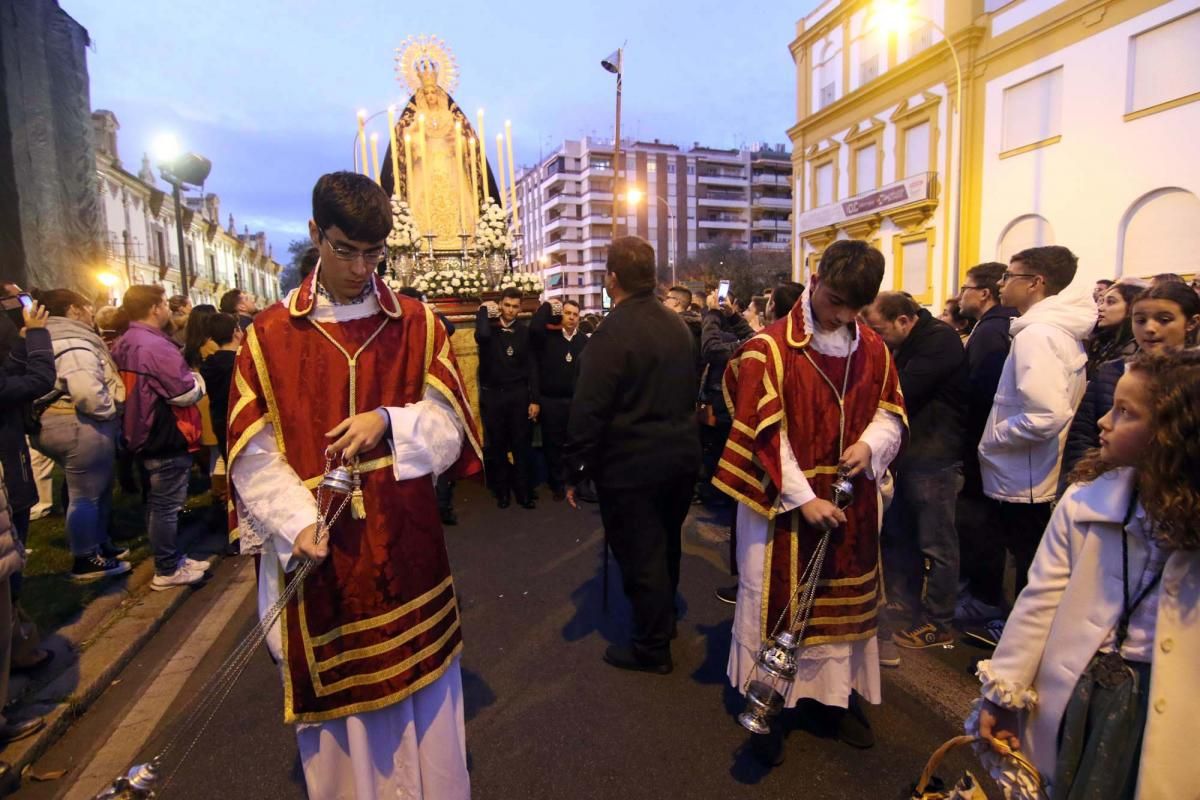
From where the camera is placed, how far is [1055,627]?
1.75m

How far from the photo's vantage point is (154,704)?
353 centimetres

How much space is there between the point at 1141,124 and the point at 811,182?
14144 millimetres

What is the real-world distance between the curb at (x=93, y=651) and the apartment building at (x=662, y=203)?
62747 millimetres

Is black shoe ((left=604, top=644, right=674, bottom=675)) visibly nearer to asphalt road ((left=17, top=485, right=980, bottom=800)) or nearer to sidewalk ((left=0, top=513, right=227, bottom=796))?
asphalt road ((left=17, top=485, right=980, bottom=800))

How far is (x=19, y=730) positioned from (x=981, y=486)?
4992mm

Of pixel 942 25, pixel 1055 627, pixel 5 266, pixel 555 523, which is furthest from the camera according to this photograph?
pixel 942 25

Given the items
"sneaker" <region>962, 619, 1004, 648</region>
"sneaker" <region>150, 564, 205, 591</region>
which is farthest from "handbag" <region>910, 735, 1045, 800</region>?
"sneaker" <region>150, 564, 205, 591</region>

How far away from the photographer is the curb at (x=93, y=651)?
3.16m

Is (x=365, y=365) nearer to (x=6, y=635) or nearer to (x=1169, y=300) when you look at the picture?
(x=6, y=635)

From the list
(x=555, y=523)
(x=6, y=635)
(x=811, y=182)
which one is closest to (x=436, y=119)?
(x=555, y=523)

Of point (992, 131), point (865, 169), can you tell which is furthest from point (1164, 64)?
point (865, 169)

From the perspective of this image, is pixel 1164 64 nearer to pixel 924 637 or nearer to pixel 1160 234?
pixel 1160 234

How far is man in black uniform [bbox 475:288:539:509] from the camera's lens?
21.8ft

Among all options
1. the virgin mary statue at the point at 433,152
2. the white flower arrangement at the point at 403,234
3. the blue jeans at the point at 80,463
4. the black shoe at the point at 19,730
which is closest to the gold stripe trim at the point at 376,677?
the black shoe at the point at 19,730
